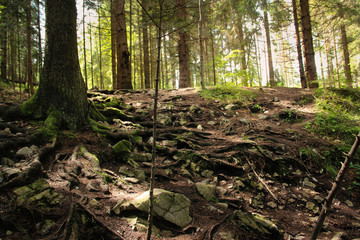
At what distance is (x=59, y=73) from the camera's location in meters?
4.29

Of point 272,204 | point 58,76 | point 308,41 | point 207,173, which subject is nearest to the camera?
point 272,204

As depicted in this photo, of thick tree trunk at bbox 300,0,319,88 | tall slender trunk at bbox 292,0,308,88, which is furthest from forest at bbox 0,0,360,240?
tall slender trunk at bbox 292,0,308,88

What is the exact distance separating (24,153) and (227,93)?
7845 mm

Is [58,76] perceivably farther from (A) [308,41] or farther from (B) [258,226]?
(A) [308,41]

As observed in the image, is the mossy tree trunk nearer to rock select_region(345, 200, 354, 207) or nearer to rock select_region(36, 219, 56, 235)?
rock select_region(36, 219, 56, 235)

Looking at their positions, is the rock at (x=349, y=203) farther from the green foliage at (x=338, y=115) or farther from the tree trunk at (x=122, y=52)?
the tree trunk at (x=122, y=52)

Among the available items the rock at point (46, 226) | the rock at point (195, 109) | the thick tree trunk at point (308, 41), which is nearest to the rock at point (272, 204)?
the rock at point (46, 226)

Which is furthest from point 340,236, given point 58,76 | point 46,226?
point 58,76

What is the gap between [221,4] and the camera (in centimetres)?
1513

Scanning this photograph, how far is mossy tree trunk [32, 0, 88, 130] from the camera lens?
4.27 m

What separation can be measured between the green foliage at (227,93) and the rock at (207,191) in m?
5.38

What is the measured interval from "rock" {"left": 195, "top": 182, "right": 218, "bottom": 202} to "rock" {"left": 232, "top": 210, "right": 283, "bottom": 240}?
1.89 ft

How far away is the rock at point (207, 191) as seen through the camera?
347cm

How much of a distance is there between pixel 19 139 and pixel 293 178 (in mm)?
5765
